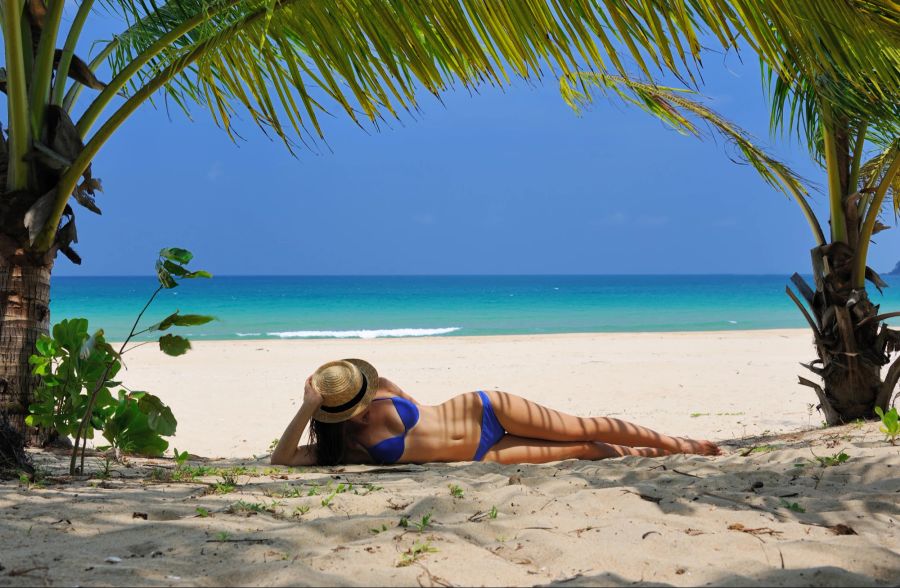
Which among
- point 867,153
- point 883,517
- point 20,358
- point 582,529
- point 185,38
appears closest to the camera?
point 582,529

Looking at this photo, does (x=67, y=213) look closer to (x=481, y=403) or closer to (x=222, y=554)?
(x=481, y=403)

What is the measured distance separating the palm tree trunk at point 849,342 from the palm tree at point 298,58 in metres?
1.65

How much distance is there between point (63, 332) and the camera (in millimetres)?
3084

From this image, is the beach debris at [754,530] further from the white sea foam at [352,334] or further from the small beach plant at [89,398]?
the white sea foam at [352,334]

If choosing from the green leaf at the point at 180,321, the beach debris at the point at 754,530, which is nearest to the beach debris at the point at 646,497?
the beach debris at the point at 754,530

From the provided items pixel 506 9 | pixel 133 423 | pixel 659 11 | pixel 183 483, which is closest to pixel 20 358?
pixel 133 423

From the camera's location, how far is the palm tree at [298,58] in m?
2.20

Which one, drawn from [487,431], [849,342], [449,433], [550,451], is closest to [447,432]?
[449,433]

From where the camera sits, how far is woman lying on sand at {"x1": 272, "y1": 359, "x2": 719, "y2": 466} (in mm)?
3365

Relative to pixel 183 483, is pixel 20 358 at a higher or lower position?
higher

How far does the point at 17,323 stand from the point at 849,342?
173 inches

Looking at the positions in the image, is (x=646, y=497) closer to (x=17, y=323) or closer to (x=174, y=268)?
(x=174, y=268)

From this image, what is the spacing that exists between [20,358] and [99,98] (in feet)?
4.07

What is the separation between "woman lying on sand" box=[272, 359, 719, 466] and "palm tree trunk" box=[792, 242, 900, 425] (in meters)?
1.60
